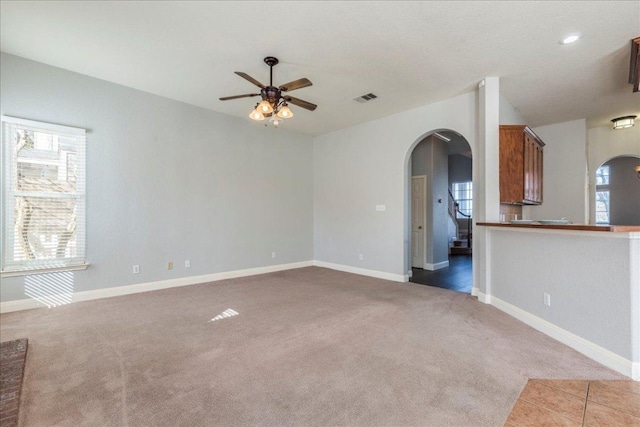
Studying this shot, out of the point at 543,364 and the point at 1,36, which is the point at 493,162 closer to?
the point at 543,364

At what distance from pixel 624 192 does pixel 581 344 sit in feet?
35.1

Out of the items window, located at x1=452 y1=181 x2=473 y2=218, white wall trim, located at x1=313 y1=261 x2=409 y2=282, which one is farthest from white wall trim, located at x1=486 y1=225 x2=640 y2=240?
window, located at x1=452 y1=181 x2=473 y2=218

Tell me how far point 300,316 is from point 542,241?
2791 mm

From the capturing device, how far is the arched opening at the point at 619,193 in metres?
9.44

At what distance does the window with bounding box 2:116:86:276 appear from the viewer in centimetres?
360

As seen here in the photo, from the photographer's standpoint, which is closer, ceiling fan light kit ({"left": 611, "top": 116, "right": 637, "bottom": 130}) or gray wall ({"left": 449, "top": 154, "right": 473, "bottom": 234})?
ceiling fan light kit ({"left": 611, "top": 116, "right": 637, "bottom": 130})

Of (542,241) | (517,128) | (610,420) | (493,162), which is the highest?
(517,128)

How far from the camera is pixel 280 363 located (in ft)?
7.88

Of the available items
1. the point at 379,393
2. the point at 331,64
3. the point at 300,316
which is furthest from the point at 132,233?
the point at 379,393

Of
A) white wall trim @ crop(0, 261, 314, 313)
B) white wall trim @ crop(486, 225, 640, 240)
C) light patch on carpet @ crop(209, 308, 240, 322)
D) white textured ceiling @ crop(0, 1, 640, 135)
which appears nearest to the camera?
white wall trim @ crop(486, 225, 640, 240)

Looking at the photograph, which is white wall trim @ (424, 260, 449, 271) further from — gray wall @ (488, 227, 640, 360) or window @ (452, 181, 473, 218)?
window @ (452, 181, 473, 218)

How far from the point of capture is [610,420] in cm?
176

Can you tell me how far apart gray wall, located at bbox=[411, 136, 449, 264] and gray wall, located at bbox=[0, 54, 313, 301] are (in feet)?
9.97

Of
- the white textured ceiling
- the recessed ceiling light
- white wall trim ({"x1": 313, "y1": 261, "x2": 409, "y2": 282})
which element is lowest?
white wall trim ({"x1": 313, "y1": 261, "x2": 409, "y2": 282})
